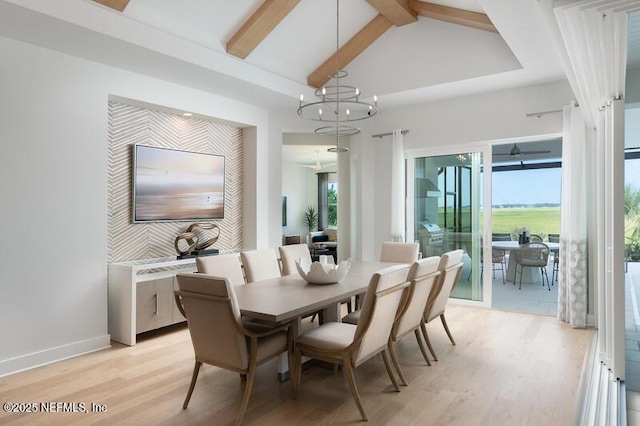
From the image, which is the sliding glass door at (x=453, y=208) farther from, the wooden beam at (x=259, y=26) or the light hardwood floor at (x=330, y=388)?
the wooden beam at (x=259, y=26)

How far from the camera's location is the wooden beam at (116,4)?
342cm

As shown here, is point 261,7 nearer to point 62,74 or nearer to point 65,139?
point 62,74

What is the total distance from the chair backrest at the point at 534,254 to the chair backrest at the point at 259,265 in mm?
4315

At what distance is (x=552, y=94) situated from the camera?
16.2 feet

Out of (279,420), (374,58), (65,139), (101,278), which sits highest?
(374,58)

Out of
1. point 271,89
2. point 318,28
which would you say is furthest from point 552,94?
point 271,89

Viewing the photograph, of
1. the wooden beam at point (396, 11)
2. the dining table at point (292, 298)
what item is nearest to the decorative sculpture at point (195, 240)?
the dining table at point (292, 298)

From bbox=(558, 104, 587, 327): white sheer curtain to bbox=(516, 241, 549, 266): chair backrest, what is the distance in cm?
170

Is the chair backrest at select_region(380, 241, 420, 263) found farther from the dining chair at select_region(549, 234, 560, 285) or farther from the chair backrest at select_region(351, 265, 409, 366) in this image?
the dining chair at select_region(549, 234, 560, 285)

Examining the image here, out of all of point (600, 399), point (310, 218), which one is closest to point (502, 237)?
point (600, 399)

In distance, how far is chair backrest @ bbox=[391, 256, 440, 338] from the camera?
305cm

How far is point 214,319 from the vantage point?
2502 millimetres

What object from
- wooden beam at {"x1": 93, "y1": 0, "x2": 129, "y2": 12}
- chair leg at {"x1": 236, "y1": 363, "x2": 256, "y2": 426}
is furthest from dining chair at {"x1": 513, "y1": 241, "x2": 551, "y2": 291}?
wooden beam at {"x1": 93, "y1": 0, "x2": 129, "y2": 12}

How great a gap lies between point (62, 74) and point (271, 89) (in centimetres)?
221
